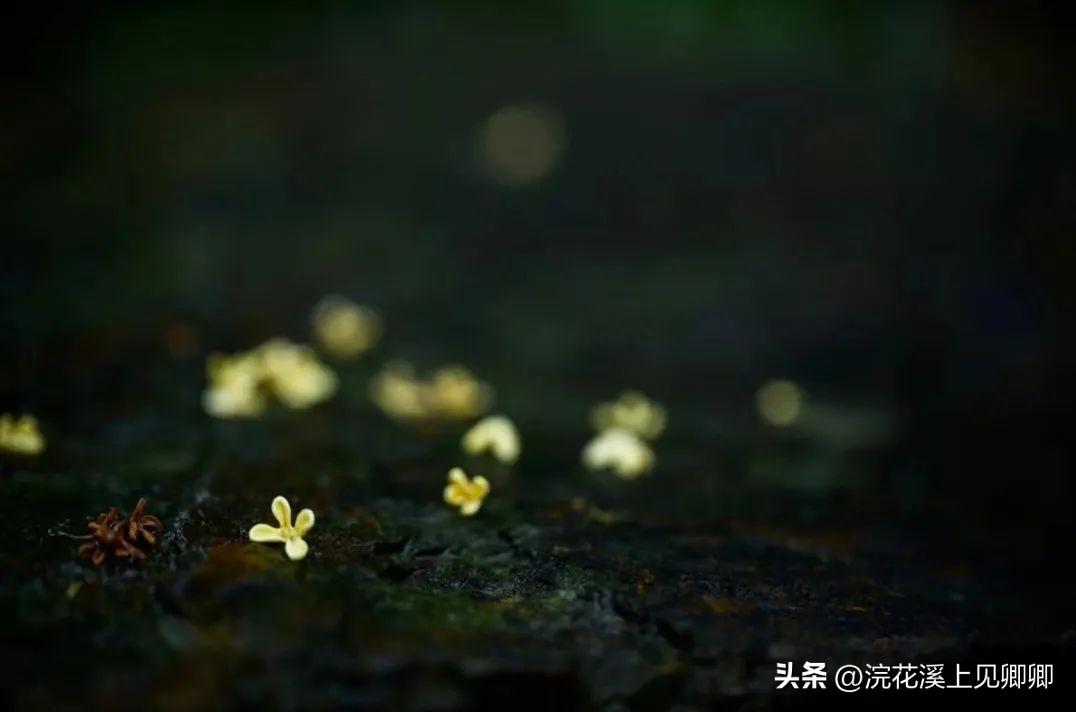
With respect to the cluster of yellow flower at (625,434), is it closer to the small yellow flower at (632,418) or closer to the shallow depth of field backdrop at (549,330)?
the small yellow flower at (632,418)

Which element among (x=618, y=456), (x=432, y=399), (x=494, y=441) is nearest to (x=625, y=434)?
(x=618, y=456)

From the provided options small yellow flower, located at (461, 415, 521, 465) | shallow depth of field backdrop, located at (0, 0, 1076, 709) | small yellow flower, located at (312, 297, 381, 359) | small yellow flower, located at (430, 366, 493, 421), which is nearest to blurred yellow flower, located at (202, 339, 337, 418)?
shallow depth of field backdrop, located at (0, 0, 1076, 709)

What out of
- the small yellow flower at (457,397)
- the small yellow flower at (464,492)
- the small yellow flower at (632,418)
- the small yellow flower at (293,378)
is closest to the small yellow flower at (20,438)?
the small yellow flower at (293,378)

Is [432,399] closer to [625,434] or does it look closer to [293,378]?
[293,378]

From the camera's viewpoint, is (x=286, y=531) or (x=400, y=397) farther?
(x=400, y=397)

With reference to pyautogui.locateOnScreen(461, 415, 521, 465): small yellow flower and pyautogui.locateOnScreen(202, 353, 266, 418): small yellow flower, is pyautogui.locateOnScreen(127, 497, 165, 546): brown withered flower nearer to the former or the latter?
A: pyautogui.locateOnScreen(202, 353, 266, 418): small yellow flower

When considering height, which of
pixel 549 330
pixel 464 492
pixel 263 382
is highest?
pixel 549 330

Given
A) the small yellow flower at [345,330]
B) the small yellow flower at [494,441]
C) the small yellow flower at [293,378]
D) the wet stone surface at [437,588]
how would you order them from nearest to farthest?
the wet stone surface at [437,588]
the small yellow flower at [494,441]
the small yellow flower at [293,378]
the small yellow flower at [345,330]

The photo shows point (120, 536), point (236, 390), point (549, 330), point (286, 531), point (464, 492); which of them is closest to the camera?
point (120, 536)
